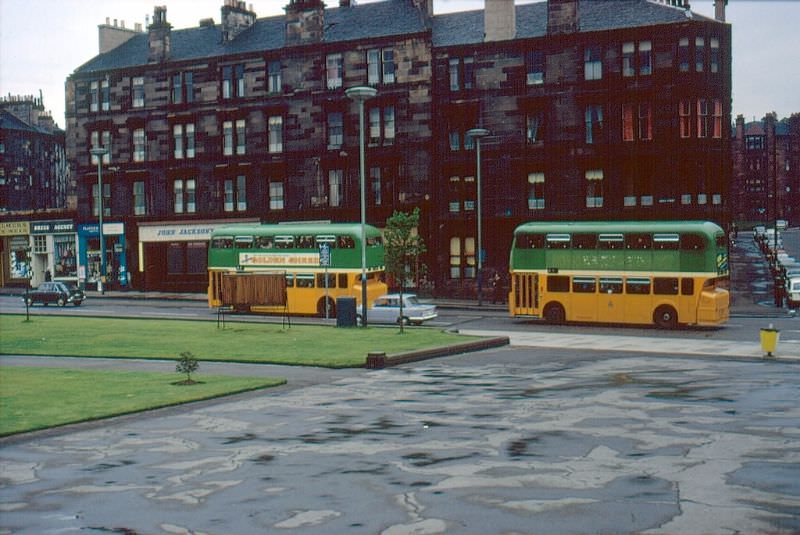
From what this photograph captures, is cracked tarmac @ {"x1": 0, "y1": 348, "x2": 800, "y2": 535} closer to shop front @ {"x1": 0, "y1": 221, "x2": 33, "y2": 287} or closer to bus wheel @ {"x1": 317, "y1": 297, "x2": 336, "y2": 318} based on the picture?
bus wheel @ {"x1": 317, "y1": 297, "x2": 336, "y2": 318}

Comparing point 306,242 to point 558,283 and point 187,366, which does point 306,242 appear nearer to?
point 558,283

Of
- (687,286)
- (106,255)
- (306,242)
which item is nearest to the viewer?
(687,286)

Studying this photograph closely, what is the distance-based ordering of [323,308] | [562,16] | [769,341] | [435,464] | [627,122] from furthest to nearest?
[562,16]
[627,122]
[323,308]
[769,341]
[435,464]

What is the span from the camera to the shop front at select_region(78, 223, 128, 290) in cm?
6712

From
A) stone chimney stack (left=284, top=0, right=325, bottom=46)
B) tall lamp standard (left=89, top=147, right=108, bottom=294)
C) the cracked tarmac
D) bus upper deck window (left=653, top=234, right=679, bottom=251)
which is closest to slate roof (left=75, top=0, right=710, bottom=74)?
stone chimney stack (left=284, top=0, right=325, bottom=46)

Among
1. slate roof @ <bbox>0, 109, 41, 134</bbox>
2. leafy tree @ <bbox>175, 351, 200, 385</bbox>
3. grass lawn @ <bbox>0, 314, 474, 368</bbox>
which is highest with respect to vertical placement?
slate roof @ <bbox>0, 109, 41, 134</bbox>

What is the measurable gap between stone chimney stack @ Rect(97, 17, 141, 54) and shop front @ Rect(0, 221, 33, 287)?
1484 centimetres

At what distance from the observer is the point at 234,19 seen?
2542 inches

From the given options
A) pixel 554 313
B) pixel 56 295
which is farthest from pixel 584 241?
pixel 56 295

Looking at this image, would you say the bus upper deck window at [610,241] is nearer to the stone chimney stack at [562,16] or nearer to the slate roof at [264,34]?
the stone chimney stack at [562,16]

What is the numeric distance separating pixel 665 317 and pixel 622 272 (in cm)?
251

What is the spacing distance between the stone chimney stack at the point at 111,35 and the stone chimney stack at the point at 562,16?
112ft

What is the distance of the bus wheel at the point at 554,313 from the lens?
4075 centimetres

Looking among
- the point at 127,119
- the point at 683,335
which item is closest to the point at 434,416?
the point at 683,335
